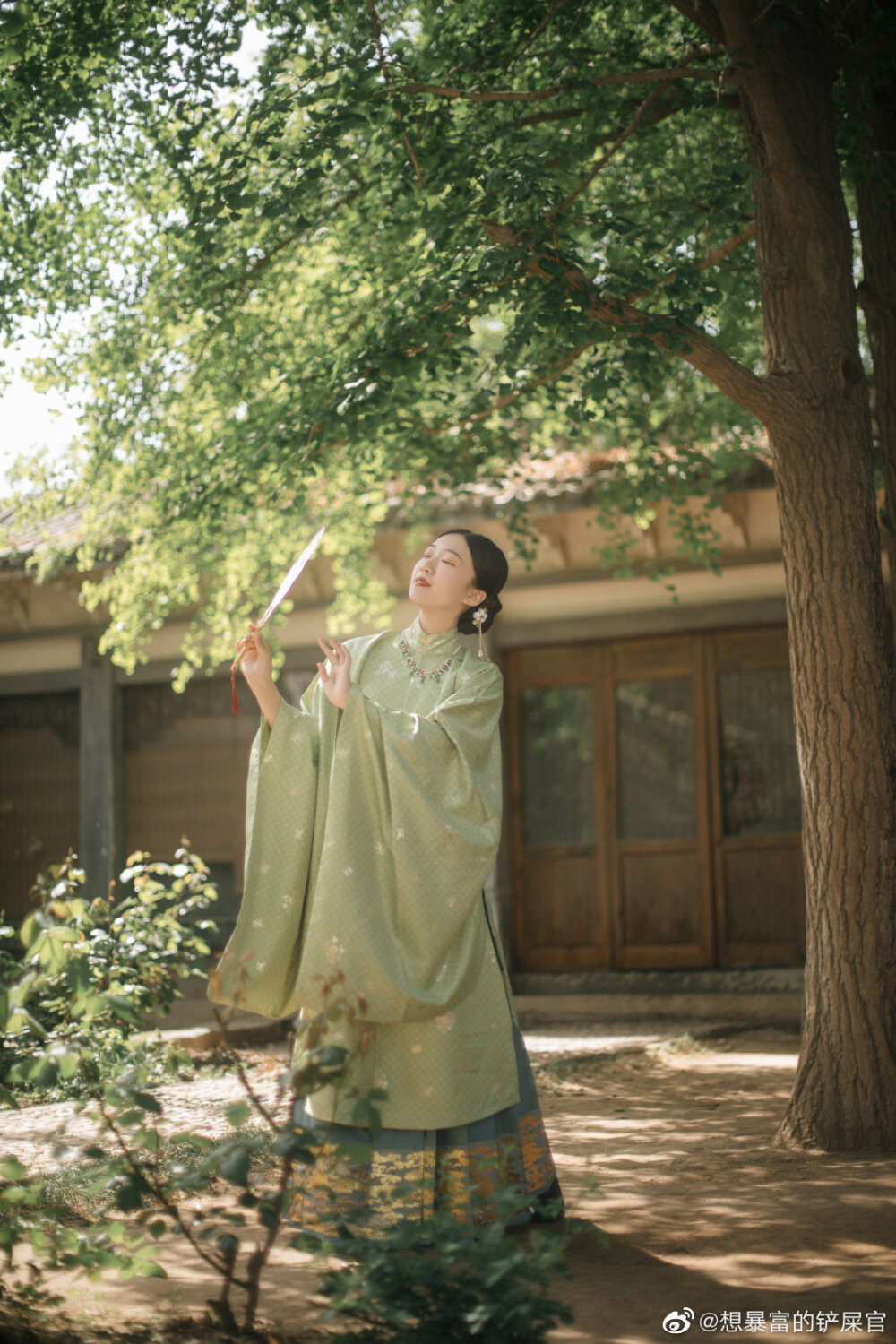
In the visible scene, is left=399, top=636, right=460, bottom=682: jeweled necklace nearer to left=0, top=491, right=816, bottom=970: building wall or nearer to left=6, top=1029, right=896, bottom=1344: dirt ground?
left=6, top=1029, right=896, bottom=1344: dirt ground

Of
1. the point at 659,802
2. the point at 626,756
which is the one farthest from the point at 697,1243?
the point at 626,756

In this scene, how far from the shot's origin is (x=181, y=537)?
629 cm

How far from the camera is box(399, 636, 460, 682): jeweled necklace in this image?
11.5 feet

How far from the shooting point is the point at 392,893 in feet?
10.4

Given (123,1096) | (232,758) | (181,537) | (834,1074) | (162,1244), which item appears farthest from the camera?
(232,758)

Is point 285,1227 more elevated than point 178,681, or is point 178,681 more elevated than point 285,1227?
point 178,681

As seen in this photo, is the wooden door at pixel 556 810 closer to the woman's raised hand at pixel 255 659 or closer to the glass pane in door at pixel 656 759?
the glass pane in door at pixel 656 759

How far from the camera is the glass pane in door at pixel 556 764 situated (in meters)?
8.71

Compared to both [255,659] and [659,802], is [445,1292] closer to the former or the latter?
[255,659]

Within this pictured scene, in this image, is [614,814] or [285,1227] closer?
[285,1227]

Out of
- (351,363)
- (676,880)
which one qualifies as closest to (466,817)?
(351,363)

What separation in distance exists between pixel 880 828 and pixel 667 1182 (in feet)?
4.31

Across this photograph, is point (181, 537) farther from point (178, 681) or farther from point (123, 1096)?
point (123, 1096)

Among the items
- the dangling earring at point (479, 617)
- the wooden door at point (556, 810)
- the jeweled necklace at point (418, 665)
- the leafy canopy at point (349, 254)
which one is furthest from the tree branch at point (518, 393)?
the wooden door at point (556, 810)
